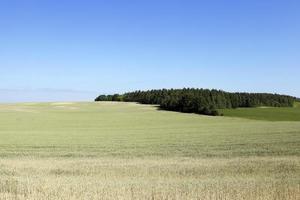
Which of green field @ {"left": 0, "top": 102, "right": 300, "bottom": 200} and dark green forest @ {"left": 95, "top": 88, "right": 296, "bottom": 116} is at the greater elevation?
dark green forest @ {"left": 95, "top": 88, "right": 296, "bottom": 116}

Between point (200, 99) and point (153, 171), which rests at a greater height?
point (200, 99)

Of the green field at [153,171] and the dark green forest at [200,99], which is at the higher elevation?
the dark green forest at [200,99]

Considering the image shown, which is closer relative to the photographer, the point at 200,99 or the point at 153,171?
the point at 153,171

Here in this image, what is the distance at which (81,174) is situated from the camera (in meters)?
16.7

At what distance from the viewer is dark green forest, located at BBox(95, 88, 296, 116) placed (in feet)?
282

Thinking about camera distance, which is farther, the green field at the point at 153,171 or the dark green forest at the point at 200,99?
the dark green forest at the point at 200,99

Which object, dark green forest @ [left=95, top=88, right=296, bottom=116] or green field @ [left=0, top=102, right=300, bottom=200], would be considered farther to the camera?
dark green forest @ [left=95, top=88, right=296, bottom=116]

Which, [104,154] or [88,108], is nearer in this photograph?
[104,154]

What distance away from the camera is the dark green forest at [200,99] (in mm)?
86062

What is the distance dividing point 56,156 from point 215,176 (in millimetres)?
10356

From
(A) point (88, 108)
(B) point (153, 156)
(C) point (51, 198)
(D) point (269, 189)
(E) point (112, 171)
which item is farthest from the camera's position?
(A) point (88, 108)

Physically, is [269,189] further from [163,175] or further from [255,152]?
[255,152]

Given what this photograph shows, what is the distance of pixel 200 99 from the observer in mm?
86188

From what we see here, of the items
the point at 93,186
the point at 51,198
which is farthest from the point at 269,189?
the point at 51,198
